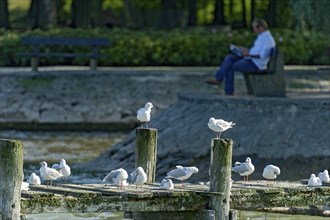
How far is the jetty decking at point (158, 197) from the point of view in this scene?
16547 millimetres

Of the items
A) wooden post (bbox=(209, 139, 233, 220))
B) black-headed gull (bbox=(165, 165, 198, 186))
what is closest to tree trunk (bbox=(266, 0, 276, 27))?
black-headed gull (bbox=(165, 165, 198, 186))

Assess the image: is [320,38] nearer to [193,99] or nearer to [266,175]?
[193,99]

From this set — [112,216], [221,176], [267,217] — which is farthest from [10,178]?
[267,217]

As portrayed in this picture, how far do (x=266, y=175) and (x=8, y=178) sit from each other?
14.1ft

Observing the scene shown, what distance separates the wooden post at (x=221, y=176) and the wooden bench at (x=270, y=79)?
10195 millimetres

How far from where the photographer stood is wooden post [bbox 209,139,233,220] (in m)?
17.3

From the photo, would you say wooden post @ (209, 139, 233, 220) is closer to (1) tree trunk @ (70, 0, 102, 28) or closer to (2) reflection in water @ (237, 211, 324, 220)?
(2) reflection in water @ (237, 211, 324, 220)

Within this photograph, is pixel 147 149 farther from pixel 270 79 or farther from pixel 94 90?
pixel 94 90

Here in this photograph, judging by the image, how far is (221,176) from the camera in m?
17.3

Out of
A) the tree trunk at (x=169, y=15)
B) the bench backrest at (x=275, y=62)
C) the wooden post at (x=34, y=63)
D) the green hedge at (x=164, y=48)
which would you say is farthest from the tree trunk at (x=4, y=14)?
the bench backrest at (x=275, y=62)

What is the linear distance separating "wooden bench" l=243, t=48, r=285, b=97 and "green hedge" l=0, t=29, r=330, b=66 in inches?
548

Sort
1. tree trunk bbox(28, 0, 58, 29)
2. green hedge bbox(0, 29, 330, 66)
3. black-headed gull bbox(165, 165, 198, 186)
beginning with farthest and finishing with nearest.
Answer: tree trunk bbox(28, 0, 58, 29)
green hedge bbox(0, 29, 330, 66)
black-headed gull bbox(165, 165, 198, 186)

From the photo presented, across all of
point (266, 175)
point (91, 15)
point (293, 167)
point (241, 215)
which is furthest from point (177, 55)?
point (266, 175)

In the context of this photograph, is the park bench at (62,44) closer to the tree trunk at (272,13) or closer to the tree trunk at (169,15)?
the tree trunk at (169,15)
